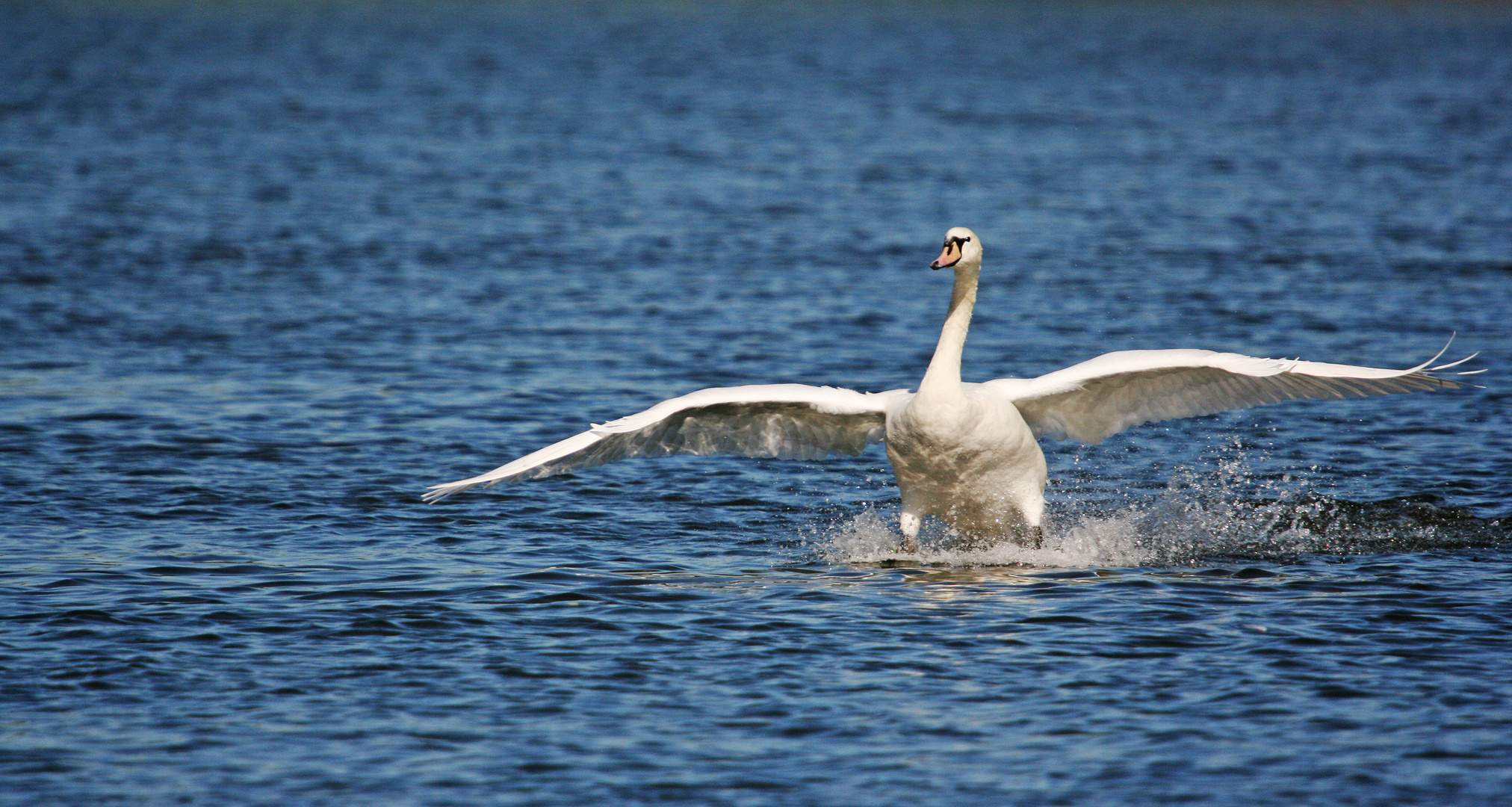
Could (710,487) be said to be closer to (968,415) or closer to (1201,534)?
(968,415)

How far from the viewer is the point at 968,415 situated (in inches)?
423

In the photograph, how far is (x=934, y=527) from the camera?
12.7 metres

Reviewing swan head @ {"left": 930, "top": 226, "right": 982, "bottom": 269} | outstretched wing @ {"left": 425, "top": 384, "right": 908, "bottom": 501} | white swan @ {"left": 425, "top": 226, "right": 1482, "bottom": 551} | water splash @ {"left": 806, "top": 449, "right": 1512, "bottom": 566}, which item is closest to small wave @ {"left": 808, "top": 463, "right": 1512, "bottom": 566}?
water splash @ {"left": 806, "top": 449, "right": 1512, "bottom": 566}

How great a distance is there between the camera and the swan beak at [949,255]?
10.9m

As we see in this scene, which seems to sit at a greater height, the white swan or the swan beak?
the swan beak

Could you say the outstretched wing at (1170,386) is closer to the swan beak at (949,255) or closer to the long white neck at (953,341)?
the long white neck at (953,341)

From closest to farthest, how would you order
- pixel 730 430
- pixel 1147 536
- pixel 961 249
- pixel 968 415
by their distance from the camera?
1. pixel 968 415
2. pixel 961 249
3. pixel 1147 536
4. pixel 730 430

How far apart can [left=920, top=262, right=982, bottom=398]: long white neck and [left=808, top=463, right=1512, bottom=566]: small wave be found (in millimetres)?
1299

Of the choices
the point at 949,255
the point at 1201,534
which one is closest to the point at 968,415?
the point at 949,255

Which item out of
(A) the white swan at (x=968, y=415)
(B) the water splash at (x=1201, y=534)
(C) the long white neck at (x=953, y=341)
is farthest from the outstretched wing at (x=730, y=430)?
(B) the water splash at (x=1201, y=534)

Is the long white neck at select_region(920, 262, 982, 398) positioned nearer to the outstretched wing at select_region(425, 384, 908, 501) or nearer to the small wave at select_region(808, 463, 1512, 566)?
the outstretched wing at select_region(425, 384, 908, 501)

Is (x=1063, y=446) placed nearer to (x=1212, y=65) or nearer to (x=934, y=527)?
(x=934, y=527)

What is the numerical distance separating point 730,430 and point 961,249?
2.03 meters

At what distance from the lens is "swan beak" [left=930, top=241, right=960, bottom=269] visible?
10.9 meters
